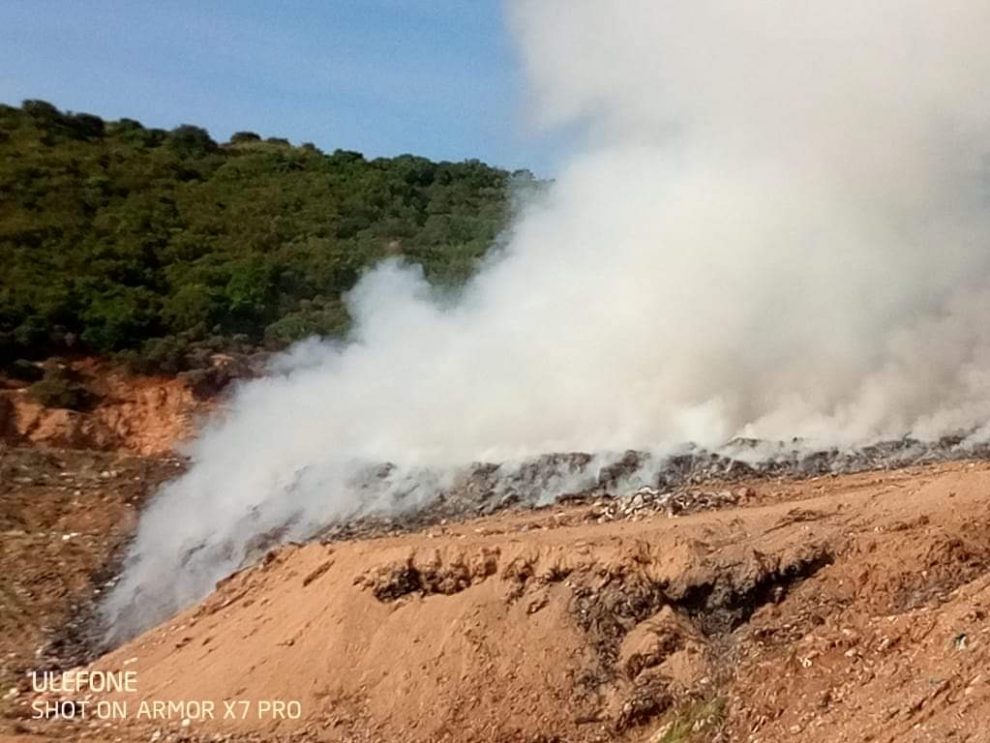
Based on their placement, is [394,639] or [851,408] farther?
[851,408]

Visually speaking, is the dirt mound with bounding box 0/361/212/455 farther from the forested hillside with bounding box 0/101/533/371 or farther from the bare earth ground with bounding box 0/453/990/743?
the bare earth ground with bounding box 0/453/990/743

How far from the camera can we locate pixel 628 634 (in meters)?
9.24

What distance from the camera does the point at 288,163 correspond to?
39125 mm

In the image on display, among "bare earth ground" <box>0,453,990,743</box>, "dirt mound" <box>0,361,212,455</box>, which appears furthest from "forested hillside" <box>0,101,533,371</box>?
"bare earth ground" <box>0,453,990,743</box>

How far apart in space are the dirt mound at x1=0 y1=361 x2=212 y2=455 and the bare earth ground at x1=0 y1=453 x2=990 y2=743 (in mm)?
11885

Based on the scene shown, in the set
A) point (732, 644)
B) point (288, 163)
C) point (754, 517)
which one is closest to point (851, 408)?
point (754, 517)

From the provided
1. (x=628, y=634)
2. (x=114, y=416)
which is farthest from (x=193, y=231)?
(x=628, y=634)

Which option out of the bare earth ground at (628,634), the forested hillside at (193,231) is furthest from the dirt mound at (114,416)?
the bare earth ground at (628,634)

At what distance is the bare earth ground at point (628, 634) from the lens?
8055 millimetres

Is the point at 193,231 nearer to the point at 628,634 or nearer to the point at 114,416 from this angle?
the point at 114,416

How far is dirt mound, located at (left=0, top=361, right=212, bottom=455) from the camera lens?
2269cm

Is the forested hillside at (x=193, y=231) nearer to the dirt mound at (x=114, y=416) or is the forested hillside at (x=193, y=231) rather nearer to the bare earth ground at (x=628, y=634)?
the dirt mound at (x=114, y=416)

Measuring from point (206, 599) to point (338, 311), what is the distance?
15.9 meters

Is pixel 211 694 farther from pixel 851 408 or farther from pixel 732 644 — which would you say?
pixel 851 408
